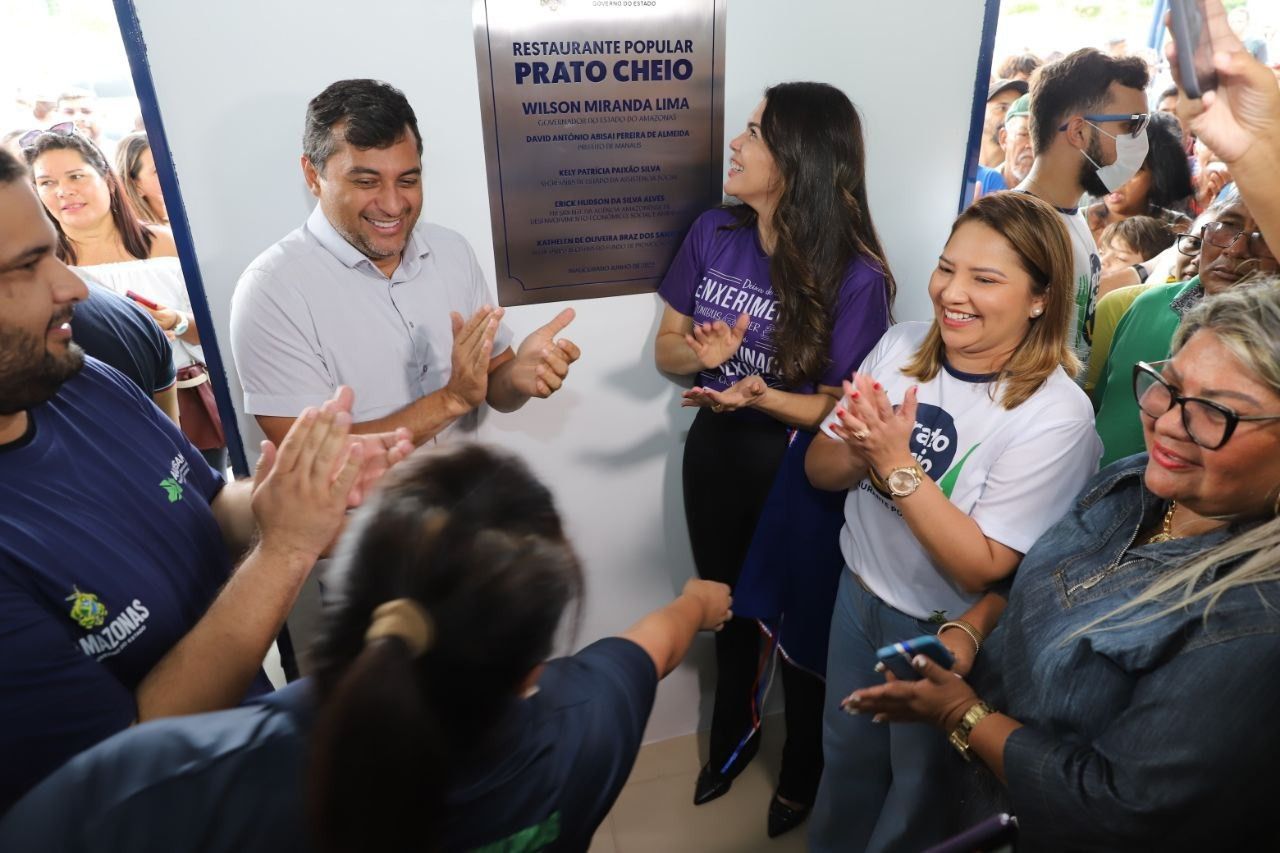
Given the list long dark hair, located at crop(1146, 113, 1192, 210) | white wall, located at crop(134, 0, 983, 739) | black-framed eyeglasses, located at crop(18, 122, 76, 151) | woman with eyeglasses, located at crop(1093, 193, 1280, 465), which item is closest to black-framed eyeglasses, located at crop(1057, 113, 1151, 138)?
white wall, located at crop(134, 0, 983, 739)

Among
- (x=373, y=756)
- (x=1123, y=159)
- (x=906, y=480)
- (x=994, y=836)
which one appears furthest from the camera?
(x=1123, y=159)

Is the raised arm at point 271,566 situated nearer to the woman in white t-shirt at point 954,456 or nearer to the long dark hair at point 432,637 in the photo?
the long dark hair at point 432,637

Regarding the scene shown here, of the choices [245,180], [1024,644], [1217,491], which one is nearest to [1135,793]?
[1024,644]

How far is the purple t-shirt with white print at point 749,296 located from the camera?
1.94 m

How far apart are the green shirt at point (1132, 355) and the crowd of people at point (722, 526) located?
0.04 ft

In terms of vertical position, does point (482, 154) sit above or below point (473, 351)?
above

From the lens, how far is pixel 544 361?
5.84ft

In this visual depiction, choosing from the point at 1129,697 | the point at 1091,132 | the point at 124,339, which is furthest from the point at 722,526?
the point at 1091,132

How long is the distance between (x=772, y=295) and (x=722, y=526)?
675 millimetres

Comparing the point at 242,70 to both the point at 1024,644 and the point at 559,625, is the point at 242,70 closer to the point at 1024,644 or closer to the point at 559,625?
the point at 559,625

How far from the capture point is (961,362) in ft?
5.19

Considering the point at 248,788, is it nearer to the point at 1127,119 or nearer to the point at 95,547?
the point at 95,547

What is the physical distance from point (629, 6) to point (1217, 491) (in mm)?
1558

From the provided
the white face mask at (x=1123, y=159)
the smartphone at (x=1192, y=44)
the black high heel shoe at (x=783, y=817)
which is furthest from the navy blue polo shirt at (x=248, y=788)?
the white face mask at (x=1123, y=159)
